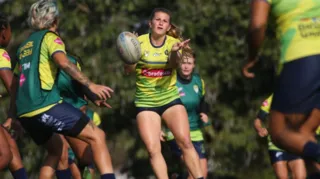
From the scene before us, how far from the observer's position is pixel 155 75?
444 inches

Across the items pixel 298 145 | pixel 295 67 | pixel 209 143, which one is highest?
pixel 295 67

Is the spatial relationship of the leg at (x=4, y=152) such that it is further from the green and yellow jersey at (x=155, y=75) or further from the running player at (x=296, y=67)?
the running player at (x=296, y=67)

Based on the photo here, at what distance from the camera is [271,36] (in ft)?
66.9

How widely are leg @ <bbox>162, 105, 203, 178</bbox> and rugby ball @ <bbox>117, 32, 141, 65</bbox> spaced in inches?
31.3

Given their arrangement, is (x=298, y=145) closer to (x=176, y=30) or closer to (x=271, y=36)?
(x=176, y=30)

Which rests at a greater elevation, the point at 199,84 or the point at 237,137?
the point at 199,84

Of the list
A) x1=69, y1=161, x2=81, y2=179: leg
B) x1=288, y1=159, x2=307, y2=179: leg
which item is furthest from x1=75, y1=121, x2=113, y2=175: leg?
x1=288, y1=159, x2=307, y2=179: leg

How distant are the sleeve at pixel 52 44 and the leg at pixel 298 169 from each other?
17.0 feet

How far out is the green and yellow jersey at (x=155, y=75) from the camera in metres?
11.2

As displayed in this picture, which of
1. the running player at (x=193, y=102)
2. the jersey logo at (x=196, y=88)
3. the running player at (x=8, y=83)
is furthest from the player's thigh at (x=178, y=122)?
the jersey logo at (x=196, y=88)

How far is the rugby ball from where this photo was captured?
10.8 metres

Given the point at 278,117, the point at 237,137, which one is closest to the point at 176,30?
the point at 278,117

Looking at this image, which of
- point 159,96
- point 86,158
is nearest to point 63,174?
point 86,158

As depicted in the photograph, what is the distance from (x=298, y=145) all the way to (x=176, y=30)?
4.25 m
